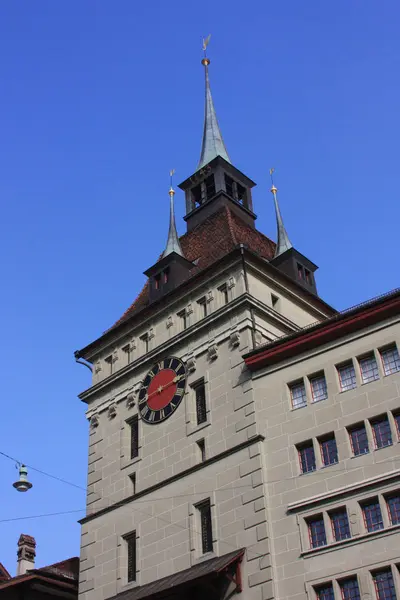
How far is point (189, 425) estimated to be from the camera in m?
42.3

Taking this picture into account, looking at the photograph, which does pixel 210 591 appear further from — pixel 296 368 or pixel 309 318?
pixel 309 318

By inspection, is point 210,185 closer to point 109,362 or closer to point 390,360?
point 109,362

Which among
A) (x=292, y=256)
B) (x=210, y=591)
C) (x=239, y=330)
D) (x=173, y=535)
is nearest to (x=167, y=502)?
(x=173, y=535)

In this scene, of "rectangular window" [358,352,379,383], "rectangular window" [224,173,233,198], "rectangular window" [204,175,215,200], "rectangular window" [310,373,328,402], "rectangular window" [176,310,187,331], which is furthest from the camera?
"rectangular window" [204,175,215,200]

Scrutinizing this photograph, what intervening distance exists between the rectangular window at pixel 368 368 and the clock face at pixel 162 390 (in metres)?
10.1

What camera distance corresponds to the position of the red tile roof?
165 ft

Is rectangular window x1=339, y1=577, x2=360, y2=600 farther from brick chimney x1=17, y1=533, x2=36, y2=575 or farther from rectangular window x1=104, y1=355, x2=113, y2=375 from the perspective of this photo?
brick chimney x1=17, y1=533, x2=36, y2=575

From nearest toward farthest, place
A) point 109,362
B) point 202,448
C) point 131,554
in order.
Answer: point 202,448 < point 131,554 < point 109,362

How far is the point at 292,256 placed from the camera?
166 feet

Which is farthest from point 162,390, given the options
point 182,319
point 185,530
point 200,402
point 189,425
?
point 185,530

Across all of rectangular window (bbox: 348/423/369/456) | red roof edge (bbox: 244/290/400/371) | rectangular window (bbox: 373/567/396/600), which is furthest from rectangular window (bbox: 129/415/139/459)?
rectangular window (bbox: 373/567/396/600)

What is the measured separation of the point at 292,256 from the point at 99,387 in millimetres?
13091

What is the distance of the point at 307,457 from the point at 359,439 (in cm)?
249

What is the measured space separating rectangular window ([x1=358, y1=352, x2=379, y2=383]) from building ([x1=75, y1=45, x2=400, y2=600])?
0.26 ft
